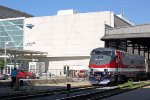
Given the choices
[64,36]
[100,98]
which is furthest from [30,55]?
[100,98]

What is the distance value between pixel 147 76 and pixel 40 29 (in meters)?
33.6

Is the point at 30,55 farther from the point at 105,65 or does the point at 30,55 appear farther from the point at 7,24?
the point at 105,65

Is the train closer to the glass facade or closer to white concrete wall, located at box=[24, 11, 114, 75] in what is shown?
white concrete wall, located at box=[24, 11, 114, 75]

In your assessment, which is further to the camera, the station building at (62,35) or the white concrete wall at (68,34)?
the station building at (62,35)

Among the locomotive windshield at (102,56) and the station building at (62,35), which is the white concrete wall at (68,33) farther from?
the locomotive windshield at (102,56)

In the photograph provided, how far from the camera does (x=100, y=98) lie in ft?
67.0

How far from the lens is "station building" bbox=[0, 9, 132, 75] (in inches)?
2805

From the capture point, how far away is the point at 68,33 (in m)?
73.9

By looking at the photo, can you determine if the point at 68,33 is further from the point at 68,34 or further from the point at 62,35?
the point at 62,35

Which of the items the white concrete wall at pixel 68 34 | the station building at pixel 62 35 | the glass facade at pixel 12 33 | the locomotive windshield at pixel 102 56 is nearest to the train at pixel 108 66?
the locomotive windshield at pixel 102 56

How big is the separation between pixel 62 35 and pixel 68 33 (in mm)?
1547

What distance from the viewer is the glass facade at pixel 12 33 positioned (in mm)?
80250

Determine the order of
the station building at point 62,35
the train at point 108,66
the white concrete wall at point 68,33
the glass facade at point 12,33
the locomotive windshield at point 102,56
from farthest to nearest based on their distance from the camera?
the glass facade at point 12,33 → the station building at point 62,35 → the white concrete wall at point 68,33 → the locomotive windshield at point 102,56 → the train at point 108,66

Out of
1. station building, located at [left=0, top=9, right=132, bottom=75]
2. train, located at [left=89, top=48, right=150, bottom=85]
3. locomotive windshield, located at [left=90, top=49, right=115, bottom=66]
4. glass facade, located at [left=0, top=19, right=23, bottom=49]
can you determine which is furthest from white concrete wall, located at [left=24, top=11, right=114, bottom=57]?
locomotive windshield, located at [left=90, top=49, right=115, bottom=66]
